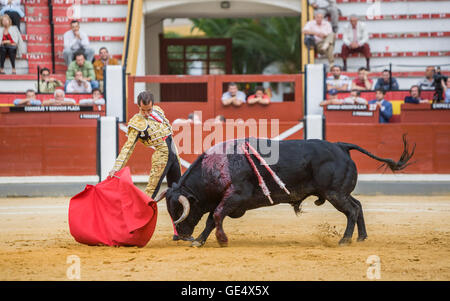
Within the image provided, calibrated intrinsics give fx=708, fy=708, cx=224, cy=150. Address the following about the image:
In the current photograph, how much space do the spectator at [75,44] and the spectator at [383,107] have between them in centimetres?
488

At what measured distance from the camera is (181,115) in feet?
35.2

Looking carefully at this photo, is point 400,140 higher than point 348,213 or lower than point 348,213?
higher

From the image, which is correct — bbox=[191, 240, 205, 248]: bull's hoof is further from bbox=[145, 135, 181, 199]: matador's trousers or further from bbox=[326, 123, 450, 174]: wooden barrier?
bbox=[326, 123, 450, 174]: wooden barrier

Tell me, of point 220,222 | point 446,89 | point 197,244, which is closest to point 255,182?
point 220,222

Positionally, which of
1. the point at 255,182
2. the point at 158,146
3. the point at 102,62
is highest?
the point at 102,62

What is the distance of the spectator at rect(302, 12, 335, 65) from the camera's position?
12008mm

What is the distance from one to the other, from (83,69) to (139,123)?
574 centimetres

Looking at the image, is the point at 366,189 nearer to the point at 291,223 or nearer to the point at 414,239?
the point at 291,223

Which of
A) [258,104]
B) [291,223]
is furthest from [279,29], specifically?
[291,223]

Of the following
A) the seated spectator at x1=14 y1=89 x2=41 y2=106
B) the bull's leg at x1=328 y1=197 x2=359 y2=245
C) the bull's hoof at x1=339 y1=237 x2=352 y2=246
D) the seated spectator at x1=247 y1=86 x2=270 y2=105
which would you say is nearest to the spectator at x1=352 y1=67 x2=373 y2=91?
the seated spectator at x1=247 y1=86 x2=270 y2=105

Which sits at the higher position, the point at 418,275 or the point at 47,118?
the point at 47,118

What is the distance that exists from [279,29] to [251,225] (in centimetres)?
1717

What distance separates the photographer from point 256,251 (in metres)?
5.54

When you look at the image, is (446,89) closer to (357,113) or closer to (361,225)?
(357,113)
